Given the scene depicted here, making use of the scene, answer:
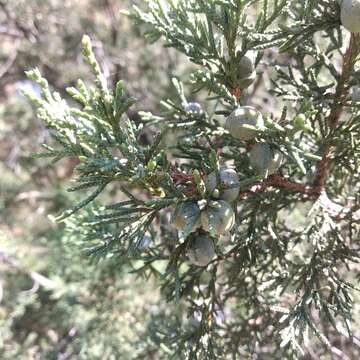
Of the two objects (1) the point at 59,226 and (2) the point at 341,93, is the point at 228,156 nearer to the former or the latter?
(2) the point at 341,93

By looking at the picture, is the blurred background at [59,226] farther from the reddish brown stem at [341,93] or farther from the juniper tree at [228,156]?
the reddish brown stem at [341,93]

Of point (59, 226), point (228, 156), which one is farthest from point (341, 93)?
point (59, 226)

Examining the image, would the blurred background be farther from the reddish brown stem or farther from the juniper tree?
the reddish brown stem

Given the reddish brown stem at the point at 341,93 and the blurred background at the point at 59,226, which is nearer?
the reddish brown stem at the point at 341,93

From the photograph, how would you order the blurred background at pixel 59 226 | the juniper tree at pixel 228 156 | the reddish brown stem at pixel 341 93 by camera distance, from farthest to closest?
the blurred background at pixel 59 226 → the reddish brown stem at pixel 341 93 → the juniper tree at pixel 228 156

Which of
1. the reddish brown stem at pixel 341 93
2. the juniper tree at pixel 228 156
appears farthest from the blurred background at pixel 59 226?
the reddish brown stem at pixel 341 93

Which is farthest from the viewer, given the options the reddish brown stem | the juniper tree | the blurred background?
the blurred background

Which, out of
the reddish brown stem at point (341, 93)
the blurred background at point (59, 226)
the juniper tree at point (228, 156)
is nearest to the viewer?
the juniper tree at point (228, 156)

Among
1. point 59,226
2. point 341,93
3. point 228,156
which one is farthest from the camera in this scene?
point 59,226

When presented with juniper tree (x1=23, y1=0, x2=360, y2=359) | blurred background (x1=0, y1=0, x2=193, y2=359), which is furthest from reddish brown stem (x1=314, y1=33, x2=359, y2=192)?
blurred background (x1=0, y1=0, x2=193, y2=359)

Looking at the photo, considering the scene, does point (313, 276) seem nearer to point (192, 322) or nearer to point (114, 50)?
point (192, 322)
